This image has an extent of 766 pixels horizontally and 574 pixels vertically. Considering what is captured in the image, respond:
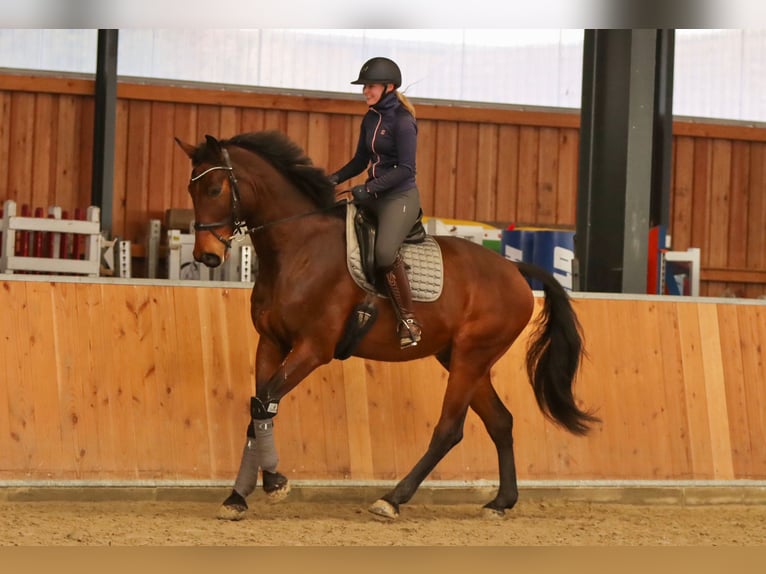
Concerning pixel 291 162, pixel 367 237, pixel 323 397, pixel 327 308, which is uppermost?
pixel 291 162

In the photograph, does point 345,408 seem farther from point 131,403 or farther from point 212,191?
point 212,191

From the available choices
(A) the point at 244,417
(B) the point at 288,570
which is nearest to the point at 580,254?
(A) the point at 244,417

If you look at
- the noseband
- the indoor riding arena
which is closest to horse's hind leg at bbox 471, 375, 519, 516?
the indoor riding arena

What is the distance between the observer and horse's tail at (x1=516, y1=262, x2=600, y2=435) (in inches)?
243

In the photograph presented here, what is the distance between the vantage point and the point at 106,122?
13844mm

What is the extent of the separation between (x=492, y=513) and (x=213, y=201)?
8.04 feet

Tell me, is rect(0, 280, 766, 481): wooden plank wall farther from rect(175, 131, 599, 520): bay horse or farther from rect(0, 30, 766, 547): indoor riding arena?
rect(175, 131, 599, 520): bay horse

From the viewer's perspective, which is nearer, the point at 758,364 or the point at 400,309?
the point at 400,309

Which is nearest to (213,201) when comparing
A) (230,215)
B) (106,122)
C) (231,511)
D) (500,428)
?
(230,215)

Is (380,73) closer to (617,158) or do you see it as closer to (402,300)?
(402,300)

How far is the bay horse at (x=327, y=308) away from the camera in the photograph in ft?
17.5

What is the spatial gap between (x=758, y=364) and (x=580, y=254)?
2.00 m

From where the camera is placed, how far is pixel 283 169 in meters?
5.62

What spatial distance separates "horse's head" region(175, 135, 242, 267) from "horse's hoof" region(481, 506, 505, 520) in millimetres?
2184
